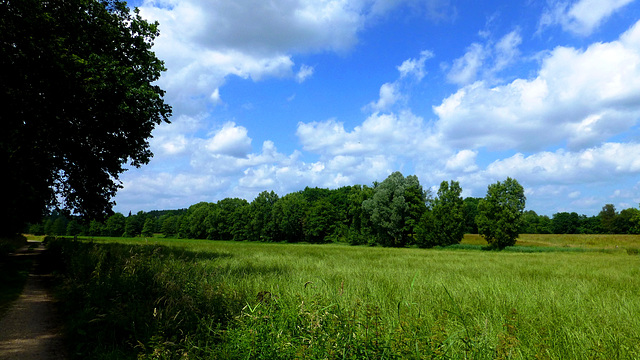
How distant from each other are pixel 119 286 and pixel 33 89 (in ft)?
37.1

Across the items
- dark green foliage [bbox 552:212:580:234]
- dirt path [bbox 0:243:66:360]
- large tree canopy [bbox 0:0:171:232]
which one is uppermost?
large tree canopy [bbox 0:0:171:232]

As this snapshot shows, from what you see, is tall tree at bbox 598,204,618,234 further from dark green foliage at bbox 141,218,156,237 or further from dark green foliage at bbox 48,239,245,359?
dark green foliage at bbox 141,218,156,237

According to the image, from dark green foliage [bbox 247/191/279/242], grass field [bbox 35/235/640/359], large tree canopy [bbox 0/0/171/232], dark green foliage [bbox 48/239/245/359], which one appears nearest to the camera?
grass field [bbox 35/235/640/359]

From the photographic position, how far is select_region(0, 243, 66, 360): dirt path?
5.42 metres

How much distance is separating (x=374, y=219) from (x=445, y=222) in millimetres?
12281

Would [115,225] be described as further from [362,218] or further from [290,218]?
[362,218]

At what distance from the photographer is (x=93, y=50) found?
48.3 ft

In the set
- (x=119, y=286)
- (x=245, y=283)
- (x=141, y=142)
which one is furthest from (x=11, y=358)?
(x=141, y=142)

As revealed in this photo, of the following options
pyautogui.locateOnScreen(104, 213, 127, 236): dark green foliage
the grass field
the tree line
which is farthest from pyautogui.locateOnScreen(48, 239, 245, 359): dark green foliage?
pyautogui.locateOnScreen(104, 213, 127, 236): dark green foliage

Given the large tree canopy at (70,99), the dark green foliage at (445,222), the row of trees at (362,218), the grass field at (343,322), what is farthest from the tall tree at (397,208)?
the grass field at (343,322)

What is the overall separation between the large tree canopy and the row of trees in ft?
18.8

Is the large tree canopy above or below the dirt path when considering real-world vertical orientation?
above

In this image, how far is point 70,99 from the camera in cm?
1366

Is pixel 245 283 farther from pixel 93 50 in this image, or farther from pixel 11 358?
pixel 93 50
